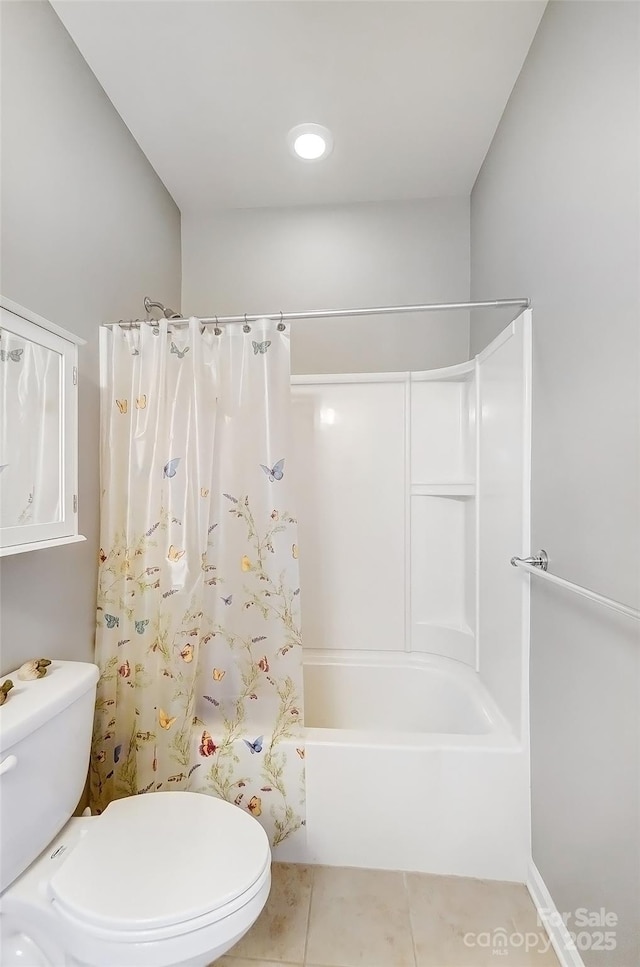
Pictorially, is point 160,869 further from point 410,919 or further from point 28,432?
point 28,432

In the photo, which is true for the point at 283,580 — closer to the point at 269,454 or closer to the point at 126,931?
the point at 269,454

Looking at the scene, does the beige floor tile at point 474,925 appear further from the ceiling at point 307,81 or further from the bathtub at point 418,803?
the ceiling at point 307,81

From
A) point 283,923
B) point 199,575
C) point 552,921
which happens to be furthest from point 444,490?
point 283,923

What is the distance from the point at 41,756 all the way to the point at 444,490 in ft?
5.55

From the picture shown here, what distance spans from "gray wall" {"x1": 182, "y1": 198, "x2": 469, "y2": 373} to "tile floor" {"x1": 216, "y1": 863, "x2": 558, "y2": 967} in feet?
6.59

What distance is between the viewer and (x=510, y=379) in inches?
62.2

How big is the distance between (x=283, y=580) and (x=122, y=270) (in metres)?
1.29

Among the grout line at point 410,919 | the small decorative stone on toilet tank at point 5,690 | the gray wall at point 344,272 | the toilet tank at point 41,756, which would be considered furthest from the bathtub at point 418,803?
the gray wall at point 344,272

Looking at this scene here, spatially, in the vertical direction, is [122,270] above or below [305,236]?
below

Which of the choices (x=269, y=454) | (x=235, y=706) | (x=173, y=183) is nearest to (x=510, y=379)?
(x=269, y=454)

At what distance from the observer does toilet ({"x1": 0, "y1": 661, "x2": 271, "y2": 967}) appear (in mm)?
902

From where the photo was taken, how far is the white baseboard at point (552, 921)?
114 centimetres

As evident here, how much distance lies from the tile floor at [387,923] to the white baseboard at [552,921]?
26 mm

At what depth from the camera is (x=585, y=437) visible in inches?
43.8
